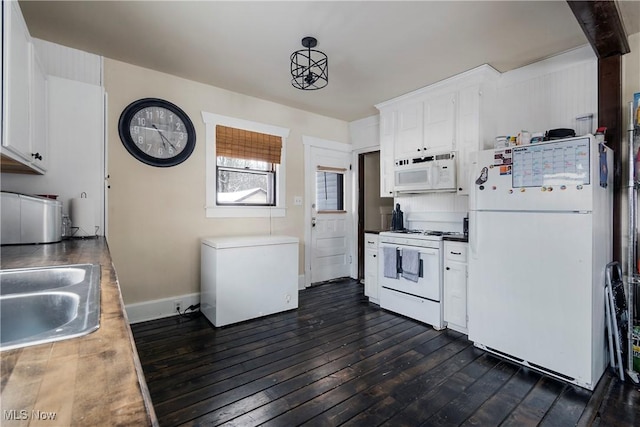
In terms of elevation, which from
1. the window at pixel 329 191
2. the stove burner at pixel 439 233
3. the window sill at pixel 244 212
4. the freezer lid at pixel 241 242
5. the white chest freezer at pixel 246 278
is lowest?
the white chest freezer at pixel 246 278

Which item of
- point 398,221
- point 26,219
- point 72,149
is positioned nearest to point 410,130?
point 398,221

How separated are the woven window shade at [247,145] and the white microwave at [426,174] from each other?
1610 mm

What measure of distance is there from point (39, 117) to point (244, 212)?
2.06 meters

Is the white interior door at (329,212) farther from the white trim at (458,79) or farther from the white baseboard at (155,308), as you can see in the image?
the white baseboard at (155,308)

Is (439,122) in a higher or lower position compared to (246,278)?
higher

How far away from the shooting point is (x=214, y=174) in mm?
3492

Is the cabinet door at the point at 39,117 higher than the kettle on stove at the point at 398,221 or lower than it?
higher

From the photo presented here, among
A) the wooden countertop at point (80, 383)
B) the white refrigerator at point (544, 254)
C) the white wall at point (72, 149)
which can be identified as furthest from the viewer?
the white wall at point (72, 149)

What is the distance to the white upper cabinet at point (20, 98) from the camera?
146 cm

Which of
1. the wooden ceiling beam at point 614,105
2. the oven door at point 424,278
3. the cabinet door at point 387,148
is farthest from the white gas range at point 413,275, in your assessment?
the wooden ceiling beam at point 614,105

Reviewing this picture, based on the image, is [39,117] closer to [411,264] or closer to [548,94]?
[411,264]

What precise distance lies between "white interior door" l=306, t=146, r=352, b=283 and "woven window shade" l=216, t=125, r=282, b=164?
1.99 ft

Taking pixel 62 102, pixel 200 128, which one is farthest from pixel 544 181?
pixel 62 102

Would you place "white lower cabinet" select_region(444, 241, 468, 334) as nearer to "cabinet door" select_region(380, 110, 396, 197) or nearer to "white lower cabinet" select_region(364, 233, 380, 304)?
"white lower cabinet" select_region(364, 233, 380, 304)
